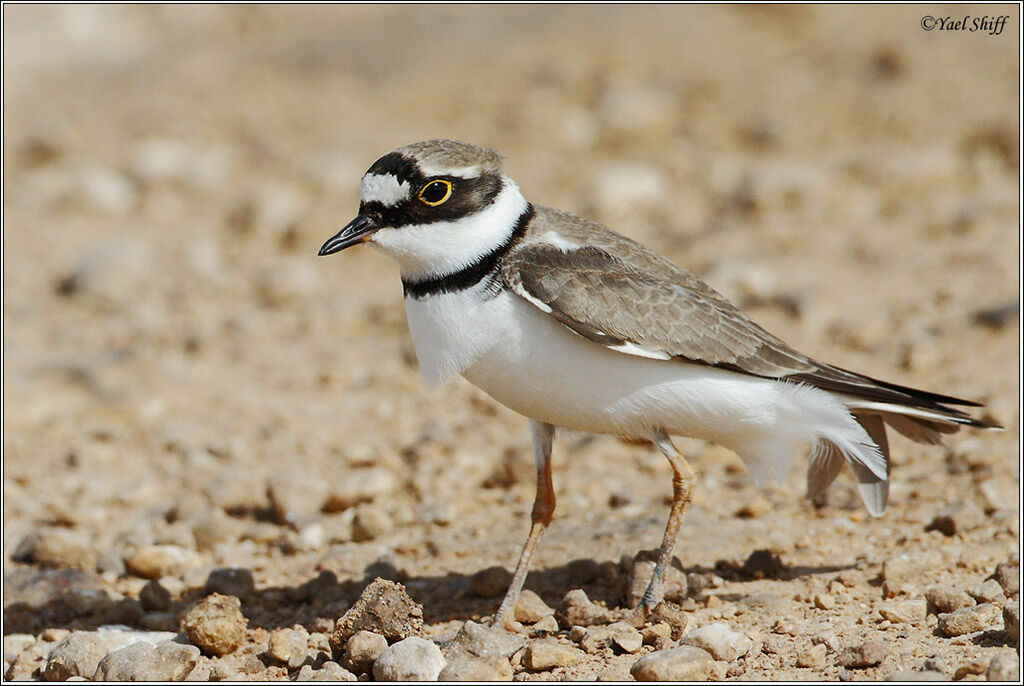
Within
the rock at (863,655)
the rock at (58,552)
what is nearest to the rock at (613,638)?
the rock at (863,655)

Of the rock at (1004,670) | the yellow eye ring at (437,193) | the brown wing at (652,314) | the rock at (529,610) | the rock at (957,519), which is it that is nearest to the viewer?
the rock at (1004,670)

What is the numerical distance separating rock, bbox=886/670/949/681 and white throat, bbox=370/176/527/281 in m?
2.01

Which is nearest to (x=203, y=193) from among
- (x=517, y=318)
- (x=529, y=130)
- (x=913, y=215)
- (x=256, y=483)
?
(x=529, y=130)

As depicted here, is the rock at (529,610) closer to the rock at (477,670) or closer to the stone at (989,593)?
the rock at (477,670)

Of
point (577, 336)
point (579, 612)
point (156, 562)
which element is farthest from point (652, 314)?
point (156, 562)

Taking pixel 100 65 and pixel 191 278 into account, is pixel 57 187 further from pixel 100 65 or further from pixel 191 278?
pixel 100 65

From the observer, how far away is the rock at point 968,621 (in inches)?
156

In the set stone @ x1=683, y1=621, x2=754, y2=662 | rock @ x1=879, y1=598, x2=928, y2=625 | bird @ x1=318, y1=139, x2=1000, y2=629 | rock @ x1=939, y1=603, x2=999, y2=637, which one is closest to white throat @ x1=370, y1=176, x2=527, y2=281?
bird @ x1=318, y1=139, x2=1000, y2=629

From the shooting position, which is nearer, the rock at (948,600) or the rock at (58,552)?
the rock at (948,600)

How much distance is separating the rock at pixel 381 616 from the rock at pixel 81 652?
0.79 m

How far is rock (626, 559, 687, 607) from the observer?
4.55m

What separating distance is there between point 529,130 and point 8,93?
5.73 meters

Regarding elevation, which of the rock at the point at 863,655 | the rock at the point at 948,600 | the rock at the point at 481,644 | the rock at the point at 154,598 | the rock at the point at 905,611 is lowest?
the rock at the point at 154,598

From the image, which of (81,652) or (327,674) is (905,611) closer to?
(327,674)
